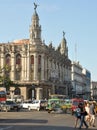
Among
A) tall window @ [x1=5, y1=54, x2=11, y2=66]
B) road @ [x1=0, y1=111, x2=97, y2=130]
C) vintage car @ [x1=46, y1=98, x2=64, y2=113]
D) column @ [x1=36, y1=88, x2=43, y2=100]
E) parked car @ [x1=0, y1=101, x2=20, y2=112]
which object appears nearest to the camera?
road @ [x1=0, y1=111, x2=97, y2=130]

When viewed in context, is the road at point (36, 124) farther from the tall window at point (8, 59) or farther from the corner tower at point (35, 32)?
the tall window at point (8, 59)

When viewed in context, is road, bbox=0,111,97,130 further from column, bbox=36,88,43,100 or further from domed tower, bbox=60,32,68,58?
domed tower, bbox=60,32,68,58

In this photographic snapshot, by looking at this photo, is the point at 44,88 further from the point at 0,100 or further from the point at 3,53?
the point at 0,100

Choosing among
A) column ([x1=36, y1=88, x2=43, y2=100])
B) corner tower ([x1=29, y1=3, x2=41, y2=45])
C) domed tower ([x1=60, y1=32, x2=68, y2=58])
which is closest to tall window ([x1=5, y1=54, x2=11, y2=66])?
corner tower ([x1=29, y1=3, x2=41, y2=45])

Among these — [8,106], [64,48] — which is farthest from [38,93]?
[8,106]

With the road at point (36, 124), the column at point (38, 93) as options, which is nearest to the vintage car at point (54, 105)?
the road at point (36, 124)

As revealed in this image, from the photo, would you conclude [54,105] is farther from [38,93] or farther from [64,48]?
[64,48]

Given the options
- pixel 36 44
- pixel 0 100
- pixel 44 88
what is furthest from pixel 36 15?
pixel 0 100

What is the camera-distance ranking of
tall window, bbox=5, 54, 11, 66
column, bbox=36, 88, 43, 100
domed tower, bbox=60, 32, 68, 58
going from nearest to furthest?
column, bbox=36, 88, 43, 100 → tall window, bbox=5, 54, 11, 66 → domed tower, bbox=60, 32, 68, 58

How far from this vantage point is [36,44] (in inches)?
4365

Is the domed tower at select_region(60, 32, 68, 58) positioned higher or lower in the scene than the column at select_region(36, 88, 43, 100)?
Result: higher

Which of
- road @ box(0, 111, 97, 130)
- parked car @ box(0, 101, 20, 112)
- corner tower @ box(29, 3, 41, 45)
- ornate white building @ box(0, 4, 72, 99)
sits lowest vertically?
road @ box(0, 111, 97, 130)

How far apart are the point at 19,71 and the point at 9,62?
3.78m

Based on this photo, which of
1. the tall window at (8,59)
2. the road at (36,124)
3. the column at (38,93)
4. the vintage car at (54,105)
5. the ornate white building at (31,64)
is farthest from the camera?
the tall window at (8,59)
